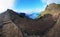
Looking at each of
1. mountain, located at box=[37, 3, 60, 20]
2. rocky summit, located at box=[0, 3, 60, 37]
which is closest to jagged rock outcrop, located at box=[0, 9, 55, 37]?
rocky summit, located at box=[0, 3, 60, 37]

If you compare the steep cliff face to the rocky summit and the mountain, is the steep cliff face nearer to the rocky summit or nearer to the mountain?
the rocky summit

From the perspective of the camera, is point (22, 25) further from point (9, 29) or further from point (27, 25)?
point (9, 29)

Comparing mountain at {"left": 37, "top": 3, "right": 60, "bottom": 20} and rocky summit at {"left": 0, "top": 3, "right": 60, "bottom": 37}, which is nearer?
rocky summit at {"left": 0, "top": 3, "right": 60, "bottom": 37}

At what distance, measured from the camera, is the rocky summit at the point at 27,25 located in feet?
13.7

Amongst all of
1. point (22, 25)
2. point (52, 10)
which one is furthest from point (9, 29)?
point (52, 10)

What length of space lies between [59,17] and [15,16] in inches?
32.8

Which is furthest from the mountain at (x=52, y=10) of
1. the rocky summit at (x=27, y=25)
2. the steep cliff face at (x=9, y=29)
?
the steep cliff face at (x=9, y=29)

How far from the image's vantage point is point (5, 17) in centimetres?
438

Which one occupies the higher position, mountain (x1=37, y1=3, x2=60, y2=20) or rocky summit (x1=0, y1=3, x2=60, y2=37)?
mountain (x1=37, y1=3, x2=60, y2=20)

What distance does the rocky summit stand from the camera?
416cm

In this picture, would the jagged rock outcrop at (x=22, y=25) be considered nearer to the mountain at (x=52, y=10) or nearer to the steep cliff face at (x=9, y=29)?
the steep cliff face at (x=9, y=29)

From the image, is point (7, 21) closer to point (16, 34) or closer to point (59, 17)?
point (16, 34)

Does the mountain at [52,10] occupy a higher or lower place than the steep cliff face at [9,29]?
higher

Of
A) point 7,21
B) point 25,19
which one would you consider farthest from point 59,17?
point 7,21
